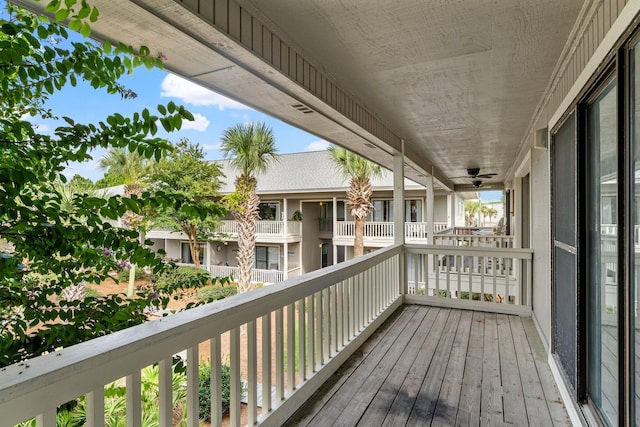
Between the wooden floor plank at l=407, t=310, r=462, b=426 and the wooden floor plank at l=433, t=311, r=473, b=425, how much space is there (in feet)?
0.11

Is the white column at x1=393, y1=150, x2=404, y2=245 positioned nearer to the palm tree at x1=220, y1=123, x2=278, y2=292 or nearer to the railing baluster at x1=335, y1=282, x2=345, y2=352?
the railing baluster at x1=335, y1=282, x2=345, y2=352

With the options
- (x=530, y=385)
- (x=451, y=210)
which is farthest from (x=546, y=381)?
(x=451, y=210)

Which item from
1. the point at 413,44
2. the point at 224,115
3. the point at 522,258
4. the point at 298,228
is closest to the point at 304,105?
the point at 413,44

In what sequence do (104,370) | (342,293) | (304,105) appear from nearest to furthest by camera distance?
(104,370) < (304,105) < (342,293)

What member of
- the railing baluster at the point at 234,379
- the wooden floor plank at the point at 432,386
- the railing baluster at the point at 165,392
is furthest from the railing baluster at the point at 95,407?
the wooden floor plank at the point at 432,386

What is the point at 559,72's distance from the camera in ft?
8.36

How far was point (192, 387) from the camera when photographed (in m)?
1.46

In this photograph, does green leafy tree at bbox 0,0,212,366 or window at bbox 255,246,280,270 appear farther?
window at bbox 255,246,280,270

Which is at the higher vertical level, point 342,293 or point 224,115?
point 224,115

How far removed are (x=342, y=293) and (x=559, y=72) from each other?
2.39 m

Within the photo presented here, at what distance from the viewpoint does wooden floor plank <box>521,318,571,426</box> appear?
7.14 feet

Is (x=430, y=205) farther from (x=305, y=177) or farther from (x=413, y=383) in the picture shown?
(x=413, y=383)

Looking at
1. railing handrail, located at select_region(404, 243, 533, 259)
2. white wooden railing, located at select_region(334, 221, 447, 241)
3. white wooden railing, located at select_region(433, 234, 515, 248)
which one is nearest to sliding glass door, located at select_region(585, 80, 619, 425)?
railing handrail, located at select_region(404, 243, 533, 259)

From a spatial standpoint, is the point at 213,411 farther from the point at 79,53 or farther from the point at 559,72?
the point at 559,72
